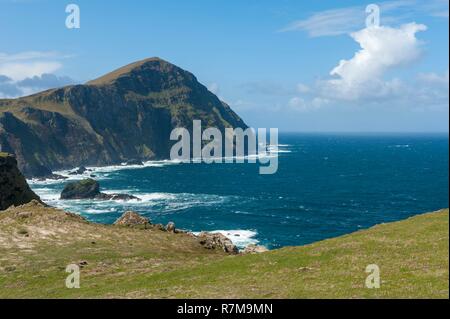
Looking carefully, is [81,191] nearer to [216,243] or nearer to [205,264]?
[216,243]

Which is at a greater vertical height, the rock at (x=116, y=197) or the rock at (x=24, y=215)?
the rock at (x=24, y=215)

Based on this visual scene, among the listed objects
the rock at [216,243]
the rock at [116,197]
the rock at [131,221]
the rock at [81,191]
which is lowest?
the rock at [116,197]

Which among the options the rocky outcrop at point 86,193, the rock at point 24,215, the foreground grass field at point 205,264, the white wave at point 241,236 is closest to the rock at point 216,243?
the foreground grass field at point 205,264

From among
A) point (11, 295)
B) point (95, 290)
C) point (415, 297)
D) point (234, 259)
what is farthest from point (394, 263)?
point (11, 295)

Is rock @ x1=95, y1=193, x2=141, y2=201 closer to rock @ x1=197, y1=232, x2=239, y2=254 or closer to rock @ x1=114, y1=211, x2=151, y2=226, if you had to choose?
rock @ x1=114, y1=211, x2=151, y2=226

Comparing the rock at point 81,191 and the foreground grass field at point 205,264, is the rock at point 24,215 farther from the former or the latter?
the rock at point 81,191

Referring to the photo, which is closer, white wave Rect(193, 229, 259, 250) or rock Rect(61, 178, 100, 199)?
white wave Rect(193, 229, 259, 250)

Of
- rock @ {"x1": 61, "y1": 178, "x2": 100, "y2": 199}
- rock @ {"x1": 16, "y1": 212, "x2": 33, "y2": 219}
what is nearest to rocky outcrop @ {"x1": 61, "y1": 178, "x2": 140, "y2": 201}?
rock @ {"x1": 61, "y1": 178, "x2": 100, "y2": 199}
